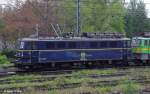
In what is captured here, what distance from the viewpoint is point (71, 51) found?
33.1 metres

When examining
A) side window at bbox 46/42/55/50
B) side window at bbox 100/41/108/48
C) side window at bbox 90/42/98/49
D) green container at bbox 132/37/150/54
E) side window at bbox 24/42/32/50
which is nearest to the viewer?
side window at bbox 24/42/32/50

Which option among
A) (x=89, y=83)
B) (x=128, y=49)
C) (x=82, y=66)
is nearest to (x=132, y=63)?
(x=128, y=49)

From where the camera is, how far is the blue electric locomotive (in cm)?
3145

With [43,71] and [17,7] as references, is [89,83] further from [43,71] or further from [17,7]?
[17,7]

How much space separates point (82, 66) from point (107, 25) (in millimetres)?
19752

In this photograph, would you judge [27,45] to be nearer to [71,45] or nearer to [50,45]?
[50,45]

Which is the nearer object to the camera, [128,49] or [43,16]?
[128,49]

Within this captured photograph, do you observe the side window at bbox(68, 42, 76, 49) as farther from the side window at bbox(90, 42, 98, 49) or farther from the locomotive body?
the locomotive body

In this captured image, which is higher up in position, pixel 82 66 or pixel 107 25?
pixel 107 25

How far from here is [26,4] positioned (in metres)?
52.6

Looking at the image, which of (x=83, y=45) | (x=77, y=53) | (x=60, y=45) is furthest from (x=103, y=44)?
(x=60, y=45)

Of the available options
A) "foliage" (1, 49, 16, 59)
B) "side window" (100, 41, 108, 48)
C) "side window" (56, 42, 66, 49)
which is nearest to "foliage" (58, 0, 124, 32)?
"foliage" (1, 49, 16, 59)

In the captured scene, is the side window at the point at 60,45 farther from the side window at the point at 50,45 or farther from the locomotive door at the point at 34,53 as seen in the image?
the locomotive door at the point at 34,53

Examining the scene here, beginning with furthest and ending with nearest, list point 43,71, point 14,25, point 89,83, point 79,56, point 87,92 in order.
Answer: point 14,25
point 79,56
point 43,71
point 89,83
point 87,92
